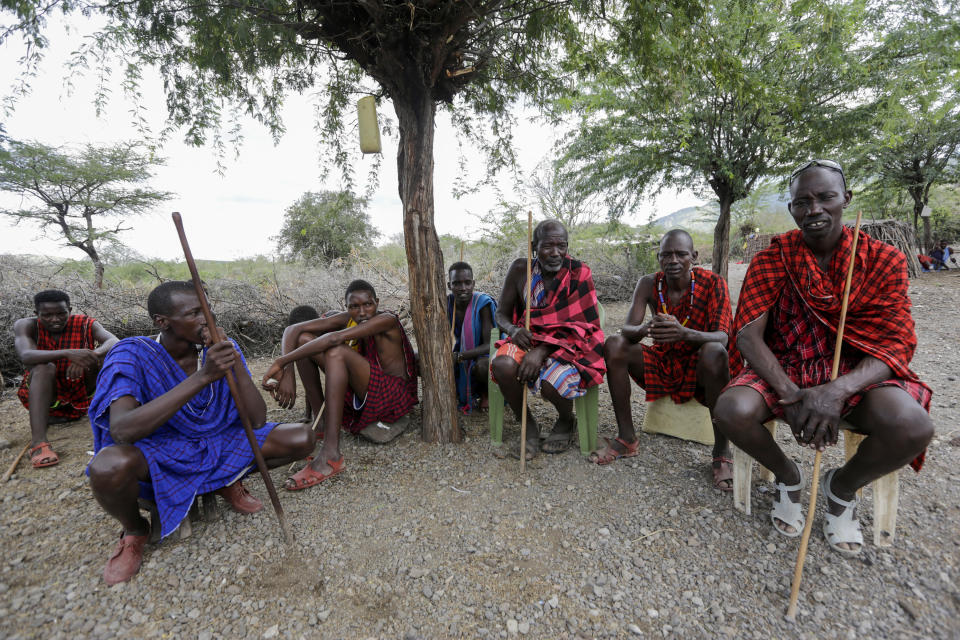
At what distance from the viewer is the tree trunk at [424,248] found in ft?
8.78

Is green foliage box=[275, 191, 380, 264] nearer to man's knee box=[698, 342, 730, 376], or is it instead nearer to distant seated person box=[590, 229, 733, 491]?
distant seated person box=[590, 229, 733, 491]

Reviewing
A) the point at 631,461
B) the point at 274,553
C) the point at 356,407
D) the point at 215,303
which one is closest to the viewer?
the point at 274,553

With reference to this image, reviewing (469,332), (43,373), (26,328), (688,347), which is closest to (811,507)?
(688,347)

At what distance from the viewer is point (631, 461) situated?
2.62 metres

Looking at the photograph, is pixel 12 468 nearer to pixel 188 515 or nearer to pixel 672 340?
pixel 188 515

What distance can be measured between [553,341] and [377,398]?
123cm

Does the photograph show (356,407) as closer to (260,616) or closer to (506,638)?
(260,616)

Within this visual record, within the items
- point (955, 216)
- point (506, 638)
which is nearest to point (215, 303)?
point (506, 638)

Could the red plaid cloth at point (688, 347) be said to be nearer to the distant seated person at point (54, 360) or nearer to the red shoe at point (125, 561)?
the red shoe at point (125, 561)

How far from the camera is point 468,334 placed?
346 centimetres

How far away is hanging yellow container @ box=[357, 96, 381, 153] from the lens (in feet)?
8.59

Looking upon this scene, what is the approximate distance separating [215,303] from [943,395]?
736cm

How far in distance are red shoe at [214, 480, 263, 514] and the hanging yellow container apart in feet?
6.39

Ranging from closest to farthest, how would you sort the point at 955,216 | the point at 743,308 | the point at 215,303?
1. the point at 743,308
2. the point at 215,303
3. the point at 955,216
